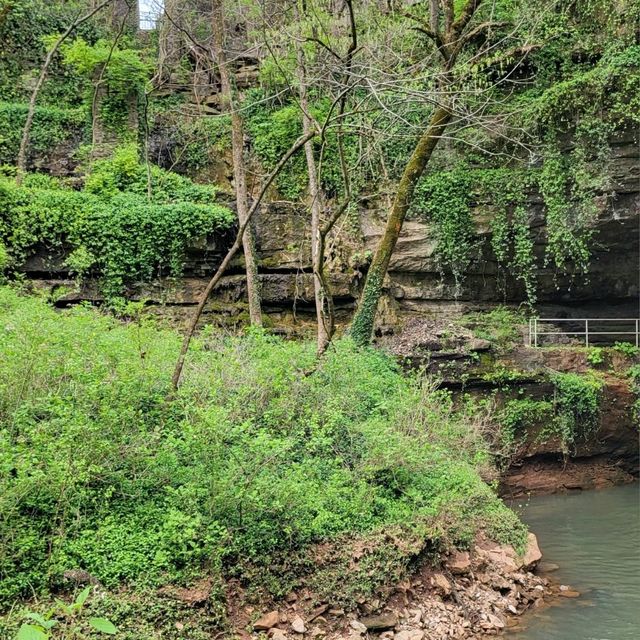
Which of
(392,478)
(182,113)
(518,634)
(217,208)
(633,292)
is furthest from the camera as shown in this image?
(182,113)

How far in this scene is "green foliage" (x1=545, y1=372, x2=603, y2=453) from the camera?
11500 mm

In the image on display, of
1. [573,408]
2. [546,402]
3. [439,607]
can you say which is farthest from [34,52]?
[439,607]

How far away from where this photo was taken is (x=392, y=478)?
6051 millimetres

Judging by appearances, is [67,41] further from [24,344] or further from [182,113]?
[24,344]

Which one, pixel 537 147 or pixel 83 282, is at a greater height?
pixel 537 147

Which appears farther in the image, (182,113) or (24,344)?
(182,113)

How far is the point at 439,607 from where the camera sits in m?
5.29

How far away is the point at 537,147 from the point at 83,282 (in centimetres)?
1101

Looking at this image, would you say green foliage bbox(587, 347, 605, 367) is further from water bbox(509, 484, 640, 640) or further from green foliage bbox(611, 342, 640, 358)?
water bbox(509, 484, 640, 640)

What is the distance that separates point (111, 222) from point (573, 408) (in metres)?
11.0

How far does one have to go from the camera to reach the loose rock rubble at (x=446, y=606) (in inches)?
184

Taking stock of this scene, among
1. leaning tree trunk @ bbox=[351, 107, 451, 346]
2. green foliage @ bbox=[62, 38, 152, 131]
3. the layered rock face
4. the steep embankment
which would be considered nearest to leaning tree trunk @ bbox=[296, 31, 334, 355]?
leaning tree trunk @ bbox=[351, 107, 451, 346]

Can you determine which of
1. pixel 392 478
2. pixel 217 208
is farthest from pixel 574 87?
pixel 392 478

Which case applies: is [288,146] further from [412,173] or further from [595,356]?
[595,356]
